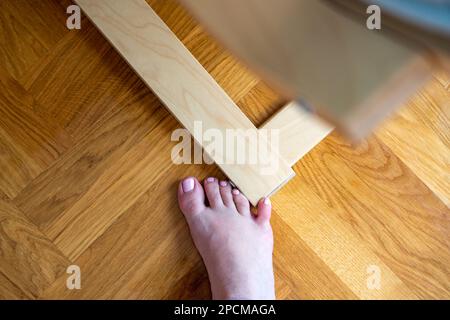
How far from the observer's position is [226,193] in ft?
2.36

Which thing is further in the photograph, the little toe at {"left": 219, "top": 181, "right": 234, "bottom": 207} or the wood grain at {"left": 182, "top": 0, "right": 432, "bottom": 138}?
the little toe at {"left": 219, "top": 181, "right": 234, "bottom": 207}

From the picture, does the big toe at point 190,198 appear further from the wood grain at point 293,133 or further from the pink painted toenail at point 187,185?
the wood grain at point 293,133

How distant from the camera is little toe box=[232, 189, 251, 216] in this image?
0.72 meters

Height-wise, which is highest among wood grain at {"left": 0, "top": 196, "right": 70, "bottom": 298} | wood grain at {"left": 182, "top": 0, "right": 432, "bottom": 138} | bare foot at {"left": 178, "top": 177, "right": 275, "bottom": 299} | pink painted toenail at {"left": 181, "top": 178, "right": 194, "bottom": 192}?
wood grain at {"left": 182, "top": 0, "right": 432, "bottom": 138}

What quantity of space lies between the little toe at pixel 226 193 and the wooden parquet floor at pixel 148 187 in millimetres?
37

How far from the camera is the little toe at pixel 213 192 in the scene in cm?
72

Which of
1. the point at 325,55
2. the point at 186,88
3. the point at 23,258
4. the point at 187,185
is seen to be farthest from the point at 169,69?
the point at 325,55

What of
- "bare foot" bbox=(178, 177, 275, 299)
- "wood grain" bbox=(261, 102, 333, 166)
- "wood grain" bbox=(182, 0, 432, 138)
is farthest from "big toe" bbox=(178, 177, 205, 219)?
"wood grain" bbox=(182, 0, 432, 138)

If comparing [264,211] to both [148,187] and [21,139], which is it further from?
[21,139]

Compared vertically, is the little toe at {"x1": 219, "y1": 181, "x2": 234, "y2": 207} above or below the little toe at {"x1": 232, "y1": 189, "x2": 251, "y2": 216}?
above

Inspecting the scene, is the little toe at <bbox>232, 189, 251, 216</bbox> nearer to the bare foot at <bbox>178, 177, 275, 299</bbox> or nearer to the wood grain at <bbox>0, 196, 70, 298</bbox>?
the bare foot at <bbox>178, 177, 275, 299</bbox>

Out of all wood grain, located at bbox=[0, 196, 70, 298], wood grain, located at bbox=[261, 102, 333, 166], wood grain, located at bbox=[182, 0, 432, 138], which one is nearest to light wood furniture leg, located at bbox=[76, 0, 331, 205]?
wood grain, located at bbox=[261, 102, 333, 166]
